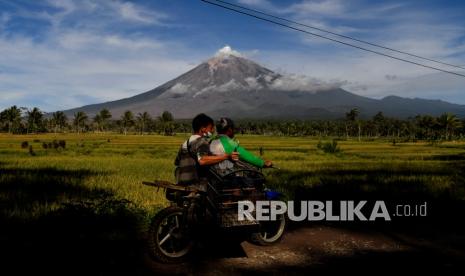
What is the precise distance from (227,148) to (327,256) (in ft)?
7.29

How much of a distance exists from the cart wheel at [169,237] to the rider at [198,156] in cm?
50

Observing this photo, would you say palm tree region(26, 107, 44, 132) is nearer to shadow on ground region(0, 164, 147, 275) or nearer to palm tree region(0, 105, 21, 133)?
palm tree region(0, 105, 21, 133)

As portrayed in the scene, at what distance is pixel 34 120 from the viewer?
156750mm

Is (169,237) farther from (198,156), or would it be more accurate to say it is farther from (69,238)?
(69,238)

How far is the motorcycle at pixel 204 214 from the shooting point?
572cm

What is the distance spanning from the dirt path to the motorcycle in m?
0.33

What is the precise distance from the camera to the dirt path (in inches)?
219

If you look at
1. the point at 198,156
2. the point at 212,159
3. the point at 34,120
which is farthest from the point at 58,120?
the point at 212,159

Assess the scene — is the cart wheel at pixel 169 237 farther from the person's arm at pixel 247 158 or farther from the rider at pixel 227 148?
the person's arm at pixel 247 158

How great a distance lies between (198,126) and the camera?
617cm

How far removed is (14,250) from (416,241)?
6408mm

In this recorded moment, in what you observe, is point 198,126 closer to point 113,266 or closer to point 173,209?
point 173,209

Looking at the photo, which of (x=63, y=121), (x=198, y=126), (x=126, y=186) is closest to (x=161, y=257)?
(x=198, y=126)

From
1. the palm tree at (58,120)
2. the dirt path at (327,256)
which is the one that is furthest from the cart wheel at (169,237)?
the palm tree at (58,120)
